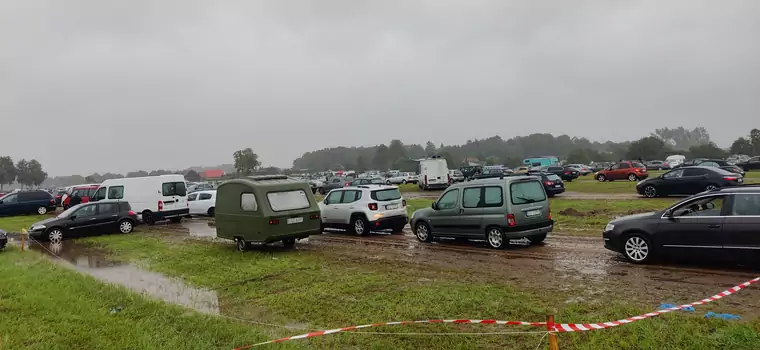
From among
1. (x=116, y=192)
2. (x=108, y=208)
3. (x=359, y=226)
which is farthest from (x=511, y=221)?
(x=116, y=192)

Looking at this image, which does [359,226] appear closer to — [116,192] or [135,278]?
[135,278]

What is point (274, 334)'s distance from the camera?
20.4ft

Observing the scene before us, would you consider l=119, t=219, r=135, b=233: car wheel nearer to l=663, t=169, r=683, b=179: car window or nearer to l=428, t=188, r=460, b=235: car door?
l=428, t=188, r=460, b=235: car door

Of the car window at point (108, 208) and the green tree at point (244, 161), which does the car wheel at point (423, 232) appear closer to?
the car window at point (108, 208)

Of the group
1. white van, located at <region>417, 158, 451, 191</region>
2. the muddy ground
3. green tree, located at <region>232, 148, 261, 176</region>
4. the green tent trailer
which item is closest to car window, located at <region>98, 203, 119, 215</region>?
the muddy ground

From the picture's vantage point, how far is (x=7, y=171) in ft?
358

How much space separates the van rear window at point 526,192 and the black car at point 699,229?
7.16 ft

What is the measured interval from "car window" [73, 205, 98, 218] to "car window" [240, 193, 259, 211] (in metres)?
9.60

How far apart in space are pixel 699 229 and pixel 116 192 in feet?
75.9

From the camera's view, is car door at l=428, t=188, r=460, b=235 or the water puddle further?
car door at l=428, t=188, r=460, b=235

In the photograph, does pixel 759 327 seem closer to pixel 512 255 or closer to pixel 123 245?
pixel 512 255

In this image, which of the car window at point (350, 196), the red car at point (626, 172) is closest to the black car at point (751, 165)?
the red car at point (626, 172)

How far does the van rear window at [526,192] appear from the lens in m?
11.6

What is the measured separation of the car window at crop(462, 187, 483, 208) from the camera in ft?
40.0
